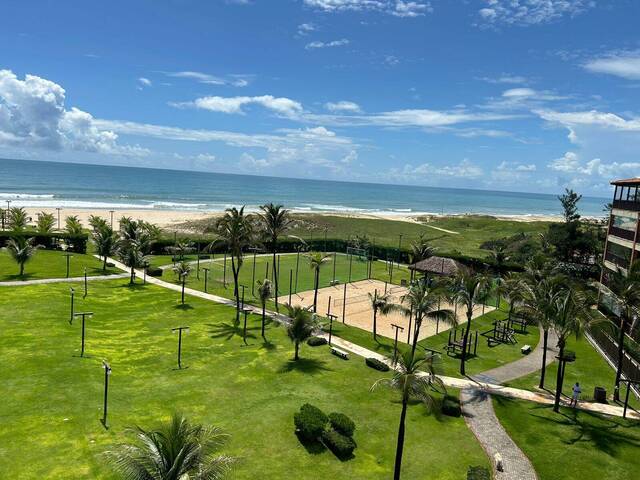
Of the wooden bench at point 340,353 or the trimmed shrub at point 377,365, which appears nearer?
the trimmed shrub at point 377,365

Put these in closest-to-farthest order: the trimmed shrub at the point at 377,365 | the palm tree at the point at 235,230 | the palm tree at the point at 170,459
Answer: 1. the palm tree at the point at 170,459
2. the trimmed shrub at the point at 377,365
3. the palm tree at the point at 235,230

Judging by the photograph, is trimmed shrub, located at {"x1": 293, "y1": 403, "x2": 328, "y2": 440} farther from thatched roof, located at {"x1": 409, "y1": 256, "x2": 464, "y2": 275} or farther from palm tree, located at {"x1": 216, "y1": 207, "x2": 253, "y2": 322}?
thatched roof, located at {"x1": 409, "y1": 256, "x2": 464, "y2": 275}

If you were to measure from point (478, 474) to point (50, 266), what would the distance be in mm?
51879

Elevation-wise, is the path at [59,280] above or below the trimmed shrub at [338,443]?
above

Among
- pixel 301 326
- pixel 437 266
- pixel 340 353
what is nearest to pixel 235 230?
pixel 301 326

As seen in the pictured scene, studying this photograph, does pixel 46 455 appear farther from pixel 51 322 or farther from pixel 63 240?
pixel 63 240

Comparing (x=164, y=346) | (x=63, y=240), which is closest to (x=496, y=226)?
(x=63, y=240)

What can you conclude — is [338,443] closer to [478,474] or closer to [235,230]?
[478,474]

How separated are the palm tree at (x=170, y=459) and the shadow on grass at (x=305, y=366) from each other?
17.4 meters

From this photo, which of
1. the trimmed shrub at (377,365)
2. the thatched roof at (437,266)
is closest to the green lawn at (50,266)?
the trimmed shrub at (377,365)

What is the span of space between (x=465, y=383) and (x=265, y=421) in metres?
14.2

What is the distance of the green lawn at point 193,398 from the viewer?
66.8ft

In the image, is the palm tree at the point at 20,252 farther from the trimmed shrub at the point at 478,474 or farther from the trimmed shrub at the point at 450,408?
the trimmed shrub at the point at 478,474

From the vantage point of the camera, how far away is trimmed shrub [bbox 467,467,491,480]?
762 inches
